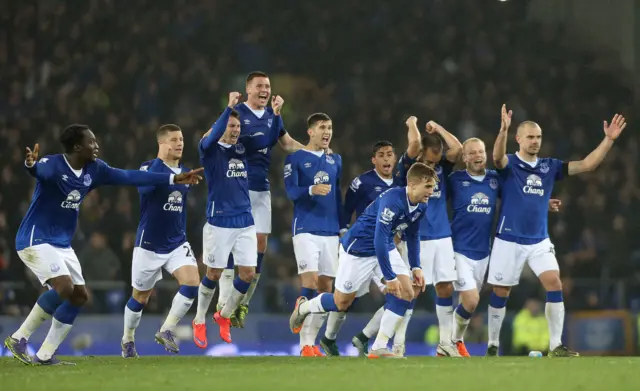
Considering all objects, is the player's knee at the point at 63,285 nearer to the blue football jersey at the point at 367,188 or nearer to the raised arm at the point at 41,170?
the raised arm at the point at 41,170

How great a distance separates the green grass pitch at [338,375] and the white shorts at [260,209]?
2.44 meters

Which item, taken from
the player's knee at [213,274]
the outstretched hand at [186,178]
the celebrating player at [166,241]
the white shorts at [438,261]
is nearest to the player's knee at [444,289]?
the white shorts at [438,261]

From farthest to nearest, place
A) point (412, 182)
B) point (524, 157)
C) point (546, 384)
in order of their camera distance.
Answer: point (524, 157) → point (412, 182) → point (546, 384)

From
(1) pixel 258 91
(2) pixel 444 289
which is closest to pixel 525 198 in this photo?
(2) pixel 444 289

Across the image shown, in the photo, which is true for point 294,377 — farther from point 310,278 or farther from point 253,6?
point 253,6

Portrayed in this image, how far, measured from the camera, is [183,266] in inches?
399

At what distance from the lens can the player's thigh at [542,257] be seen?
33.2 feet

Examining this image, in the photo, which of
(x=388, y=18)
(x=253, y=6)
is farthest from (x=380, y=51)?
(x=253, y=6)

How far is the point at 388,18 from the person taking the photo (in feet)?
69.7

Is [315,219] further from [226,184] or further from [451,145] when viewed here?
[451,145]

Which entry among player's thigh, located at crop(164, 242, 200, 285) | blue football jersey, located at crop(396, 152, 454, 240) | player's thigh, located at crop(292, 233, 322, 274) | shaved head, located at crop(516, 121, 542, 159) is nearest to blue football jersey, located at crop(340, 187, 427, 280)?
player's thigh, located at crop(292, 233, 322, 274)

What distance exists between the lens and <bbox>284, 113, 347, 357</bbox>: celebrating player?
10.5m

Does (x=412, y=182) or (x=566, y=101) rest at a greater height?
(x=566, y=101)

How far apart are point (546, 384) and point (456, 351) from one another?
424cm
